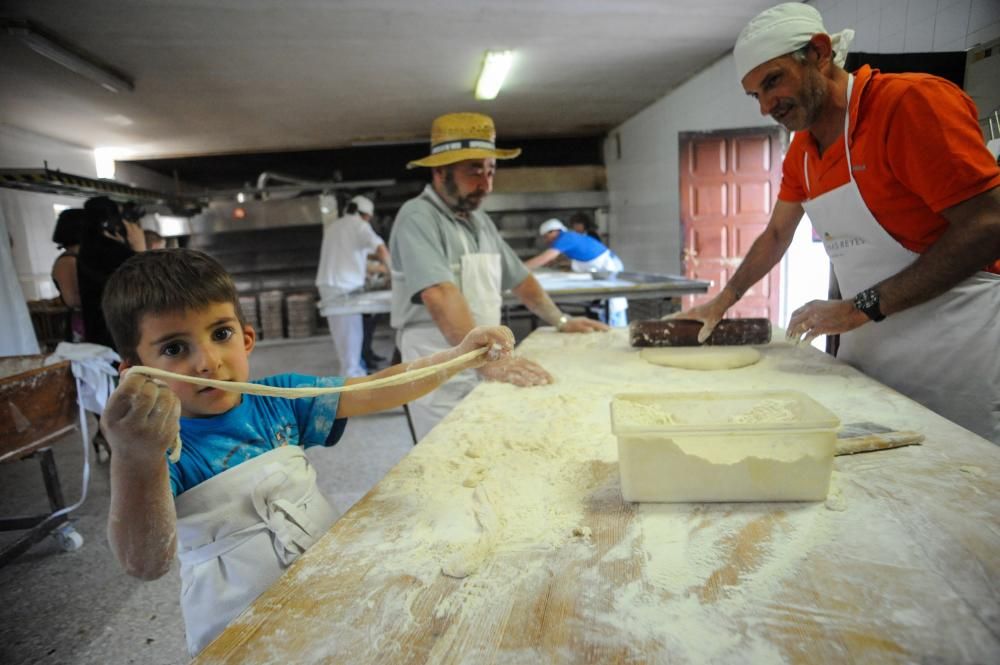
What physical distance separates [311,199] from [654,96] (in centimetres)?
522

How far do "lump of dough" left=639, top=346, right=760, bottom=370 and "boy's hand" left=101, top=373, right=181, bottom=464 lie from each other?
1431mm

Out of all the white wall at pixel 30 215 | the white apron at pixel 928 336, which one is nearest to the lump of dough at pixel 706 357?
the white apron at pixel 928 336

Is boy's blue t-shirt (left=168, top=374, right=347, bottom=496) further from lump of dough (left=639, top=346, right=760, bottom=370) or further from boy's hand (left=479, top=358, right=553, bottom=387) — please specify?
lump of dough (left=639, top=346, right=760, bottom=370)

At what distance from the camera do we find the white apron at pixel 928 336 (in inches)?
55.0

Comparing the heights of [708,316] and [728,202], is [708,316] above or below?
below

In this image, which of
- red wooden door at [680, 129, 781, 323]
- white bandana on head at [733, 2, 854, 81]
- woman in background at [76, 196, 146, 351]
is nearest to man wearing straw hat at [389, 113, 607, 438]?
white bandana on head at [733, 2, 854, 81]

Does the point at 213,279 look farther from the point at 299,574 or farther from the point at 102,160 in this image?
the point at 102,160

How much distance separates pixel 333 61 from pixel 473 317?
3.47 m

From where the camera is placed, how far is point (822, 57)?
153 cm

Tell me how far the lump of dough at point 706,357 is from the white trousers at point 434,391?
65 centimetres

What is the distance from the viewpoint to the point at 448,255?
2.10 meters

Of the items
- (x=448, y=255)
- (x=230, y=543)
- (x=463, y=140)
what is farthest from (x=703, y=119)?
(x=230, y=543)

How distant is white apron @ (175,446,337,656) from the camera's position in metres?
0.91

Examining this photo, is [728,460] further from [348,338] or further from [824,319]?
[348,338]
